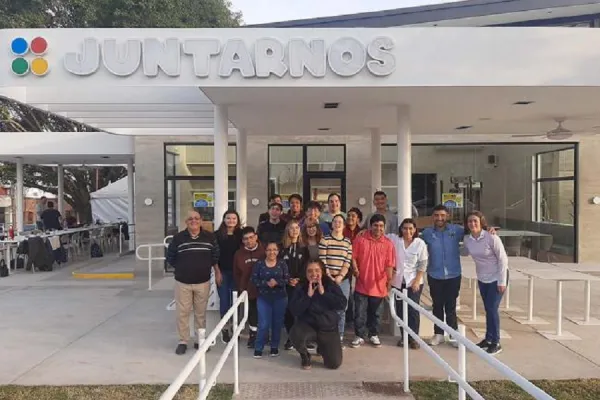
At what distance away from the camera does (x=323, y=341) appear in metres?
5.29

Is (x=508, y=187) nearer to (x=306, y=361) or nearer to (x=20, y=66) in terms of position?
(x=306, y=361)

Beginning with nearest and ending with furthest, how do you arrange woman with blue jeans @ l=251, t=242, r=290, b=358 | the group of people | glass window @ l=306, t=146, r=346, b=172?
the group of people
woman with blue jeans @ l=251, t=242, r=290, b=358
glass window @ l=306, t=146, r=346, b=172

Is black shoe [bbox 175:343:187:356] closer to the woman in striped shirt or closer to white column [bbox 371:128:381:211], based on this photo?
the woman in striped shirt

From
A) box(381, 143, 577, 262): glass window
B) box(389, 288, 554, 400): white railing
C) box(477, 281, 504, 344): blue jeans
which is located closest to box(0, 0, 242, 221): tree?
box(381, 143, 577, 262): glass window

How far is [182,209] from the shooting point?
12.9 meters

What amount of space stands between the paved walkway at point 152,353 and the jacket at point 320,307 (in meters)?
0.44

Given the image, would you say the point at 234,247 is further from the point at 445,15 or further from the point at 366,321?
the point at 445,15

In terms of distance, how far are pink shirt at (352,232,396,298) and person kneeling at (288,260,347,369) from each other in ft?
1.68

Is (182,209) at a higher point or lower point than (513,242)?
higher

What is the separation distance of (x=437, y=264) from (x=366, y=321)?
1035 millimetres

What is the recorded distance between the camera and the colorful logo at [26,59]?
5707mm

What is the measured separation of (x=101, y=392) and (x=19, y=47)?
3.67 meters

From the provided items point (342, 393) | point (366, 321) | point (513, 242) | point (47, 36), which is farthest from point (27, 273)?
point (513, 242)

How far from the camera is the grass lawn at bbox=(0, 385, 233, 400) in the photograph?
4613 mm
